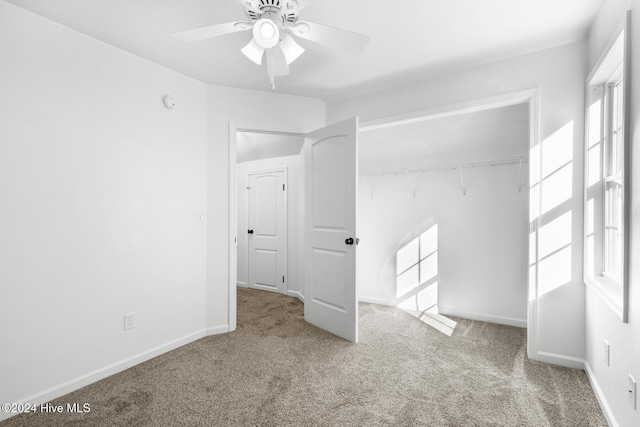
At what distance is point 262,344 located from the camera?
2764 millimetres

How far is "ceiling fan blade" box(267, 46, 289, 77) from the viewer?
1771mm

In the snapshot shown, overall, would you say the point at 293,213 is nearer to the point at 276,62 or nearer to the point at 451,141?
the point at 451,141

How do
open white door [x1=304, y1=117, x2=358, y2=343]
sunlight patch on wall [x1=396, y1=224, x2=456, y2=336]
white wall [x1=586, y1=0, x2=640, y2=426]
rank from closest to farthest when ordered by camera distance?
1. white wall [x1=586, y1=0, x2=640, y2=426]
2. open white door [x1=304, y1=117, x2=358, y2=343]
3. sunlight patch on wall [x1=396, y1=224, x2=456, y2=336]

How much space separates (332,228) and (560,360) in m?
2.01

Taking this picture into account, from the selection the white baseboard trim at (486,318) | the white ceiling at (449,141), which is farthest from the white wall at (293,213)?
the white baseboard trim at (486,318)

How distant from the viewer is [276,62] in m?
1.83

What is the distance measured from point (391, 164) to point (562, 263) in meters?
2.06

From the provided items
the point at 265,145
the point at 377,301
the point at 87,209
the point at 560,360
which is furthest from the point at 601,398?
the point at 265,145

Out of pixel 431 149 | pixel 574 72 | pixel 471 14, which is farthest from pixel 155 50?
pixel 574 72

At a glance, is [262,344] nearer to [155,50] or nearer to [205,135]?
[205,135]

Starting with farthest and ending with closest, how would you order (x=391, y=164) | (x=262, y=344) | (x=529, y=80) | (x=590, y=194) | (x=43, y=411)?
(x=391, y=164)
(x=262, y=344)
(x=529, y=80)
(x=590, y=194)
(x=43, y=411)

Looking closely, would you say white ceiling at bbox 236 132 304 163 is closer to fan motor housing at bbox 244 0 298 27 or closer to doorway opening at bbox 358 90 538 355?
doorway opening at bbox 358 90 538 355

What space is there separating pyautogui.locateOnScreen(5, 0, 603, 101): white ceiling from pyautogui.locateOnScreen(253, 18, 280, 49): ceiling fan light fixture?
1.73 feet

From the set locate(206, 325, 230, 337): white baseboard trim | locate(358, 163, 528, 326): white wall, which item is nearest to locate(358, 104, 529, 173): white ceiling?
locate(358, 163, 528, 326): white wall
